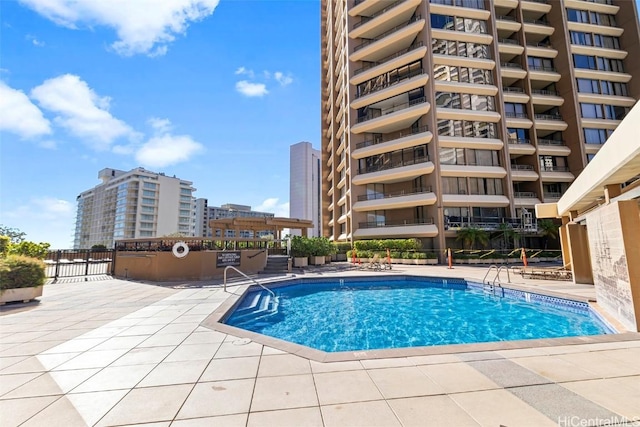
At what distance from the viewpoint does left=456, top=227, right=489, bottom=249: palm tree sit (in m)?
22.8

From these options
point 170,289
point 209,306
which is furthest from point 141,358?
point 170,289

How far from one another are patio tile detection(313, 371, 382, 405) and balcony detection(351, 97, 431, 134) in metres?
26.0

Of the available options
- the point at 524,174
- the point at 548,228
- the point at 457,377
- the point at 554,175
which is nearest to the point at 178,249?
the point at 457,377

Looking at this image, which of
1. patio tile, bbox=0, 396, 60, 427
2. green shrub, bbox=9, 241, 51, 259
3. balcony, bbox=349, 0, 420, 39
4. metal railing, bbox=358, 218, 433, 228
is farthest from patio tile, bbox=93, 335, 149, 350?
balcony, bbox=349, 0, 420, 39

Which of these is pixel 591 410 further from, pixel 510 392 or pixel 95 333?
pixel 95 333

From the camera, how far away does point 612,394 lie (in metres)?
2.99

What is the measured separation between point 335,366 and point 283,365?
2.45 feet

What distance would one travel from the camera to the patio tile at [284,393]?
284cm

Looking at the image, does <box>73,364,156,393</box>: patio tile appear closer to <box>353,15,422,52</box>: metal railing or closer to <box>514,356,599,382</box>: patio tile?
<box>514,356,599,382</box>: patio tile

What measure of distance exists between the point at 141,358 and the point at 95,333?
2139 millimetres

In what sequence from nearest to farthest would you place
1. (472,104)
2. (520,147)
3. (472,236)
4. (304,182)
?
(472,236) < (472,104) < (520,147) < (304,182)

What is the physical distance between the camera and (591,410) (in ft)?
8.84

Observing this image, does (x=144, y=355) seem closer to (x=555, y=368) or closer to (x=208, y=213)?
(x=555, y=368)

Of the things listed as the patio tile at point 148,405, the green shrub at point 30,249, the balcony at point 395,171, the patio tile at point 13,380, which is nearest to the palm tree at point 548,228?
the balcony at point 395,171
